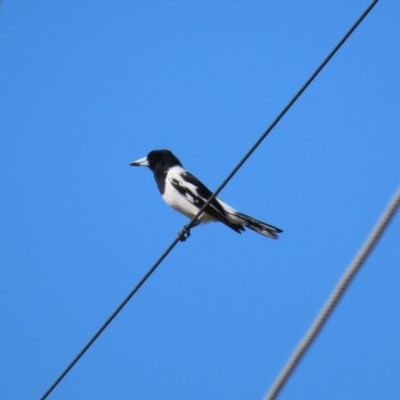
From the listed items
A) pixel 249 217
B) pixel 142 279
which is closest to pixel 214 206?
pixel 249 217

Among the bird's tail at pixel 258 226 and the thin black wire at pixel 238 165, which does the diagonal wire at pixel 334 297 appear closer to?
the thin black wire at pixel 238 165

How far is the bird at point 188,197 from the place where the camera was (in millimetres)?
7000

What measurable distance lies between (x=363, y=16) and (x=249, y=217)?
359 cm

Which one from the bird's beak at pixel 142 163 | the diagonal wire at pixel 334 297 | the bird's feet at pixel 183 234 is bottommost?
the diagonal wire at pixel 334 297

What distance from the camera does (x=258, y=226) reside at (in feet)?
22.9

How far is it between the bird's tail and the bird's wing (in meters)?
0.07

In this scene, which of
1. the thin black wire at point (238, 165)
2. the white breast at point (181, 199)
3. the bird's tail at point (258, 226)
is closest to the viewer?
the thin black wire at point (238, 165)

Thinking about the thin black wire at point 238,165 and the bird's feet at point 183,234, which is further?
the bird's feet at point 183,234

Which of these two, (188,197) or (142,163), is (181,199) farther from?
(142,163)

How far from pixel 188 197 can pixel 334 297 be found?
16.9 feet

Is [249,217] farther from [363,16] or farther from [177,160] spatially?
[363,16]

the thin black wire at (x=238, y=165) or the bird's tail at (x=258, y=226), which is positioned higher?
the bird's tail at (x=258, y=226)

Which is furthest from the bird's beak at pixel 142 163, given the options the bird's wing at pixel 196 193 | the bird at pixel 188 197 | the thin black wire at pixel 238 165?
the thin black wire at pixel 238 165

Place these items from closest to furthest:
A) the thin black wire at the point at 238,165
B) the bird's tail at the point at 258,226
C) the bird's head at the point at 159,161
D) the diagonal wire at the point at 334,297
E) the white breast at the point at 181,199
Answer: the diagonal wire at the point at 334,297, the thin black wire at the point at 238,165, the bird's tail at the point at 258,226, the white breast at the point at 181,199, the bird's head at the point at 159,161
